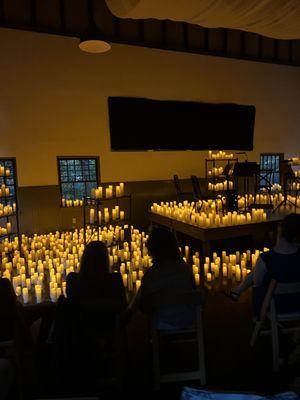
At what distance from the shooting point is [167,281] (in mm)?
2254

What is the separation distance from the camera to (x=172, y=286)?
2252 mm

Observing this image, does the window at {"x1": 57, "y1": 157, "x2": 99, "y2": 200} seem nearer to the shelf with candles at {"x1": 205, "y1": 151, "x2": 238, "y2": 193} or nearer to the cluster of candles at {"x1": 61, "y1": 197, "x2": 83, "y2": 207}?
the cluster of candles at {"x1": 61, "y1": 197, "x2": 83, "y2": 207}

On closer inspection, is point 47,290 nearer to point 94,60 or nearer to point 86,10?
point 94,60

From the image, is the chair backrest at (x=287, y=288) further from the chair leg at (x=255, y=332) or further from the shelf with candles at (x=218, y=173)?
the shelf with candles at (x=218, y=173)

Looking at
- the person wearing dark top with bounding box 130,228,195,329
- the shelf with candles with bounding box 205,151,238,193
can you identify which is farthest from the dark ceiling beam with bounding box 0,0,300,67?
the person wearing dark top with bounding box 130,228,195,329

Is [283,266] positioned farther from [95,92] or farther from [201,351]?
[95,92]

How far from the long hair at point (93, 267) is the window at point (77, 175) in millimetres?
5788

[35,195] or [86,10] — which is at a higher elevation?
[86,10]

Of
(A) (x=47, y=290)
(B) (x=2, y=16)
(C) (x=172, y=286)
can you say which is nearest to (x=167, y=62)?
(B) (x=2, y=16)

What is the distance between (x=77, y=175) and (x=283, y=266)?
651 cm

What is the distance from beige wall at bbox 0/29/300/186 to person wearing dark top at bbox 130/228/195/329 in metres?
5.88

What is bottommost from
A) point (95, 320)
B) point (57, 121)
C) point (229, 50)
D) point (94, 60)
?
point (95, 320)

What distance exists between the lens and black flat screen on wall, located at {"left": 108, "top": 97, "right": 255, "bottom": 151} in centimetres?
834

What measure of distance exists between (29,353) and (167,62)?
8.31 m
